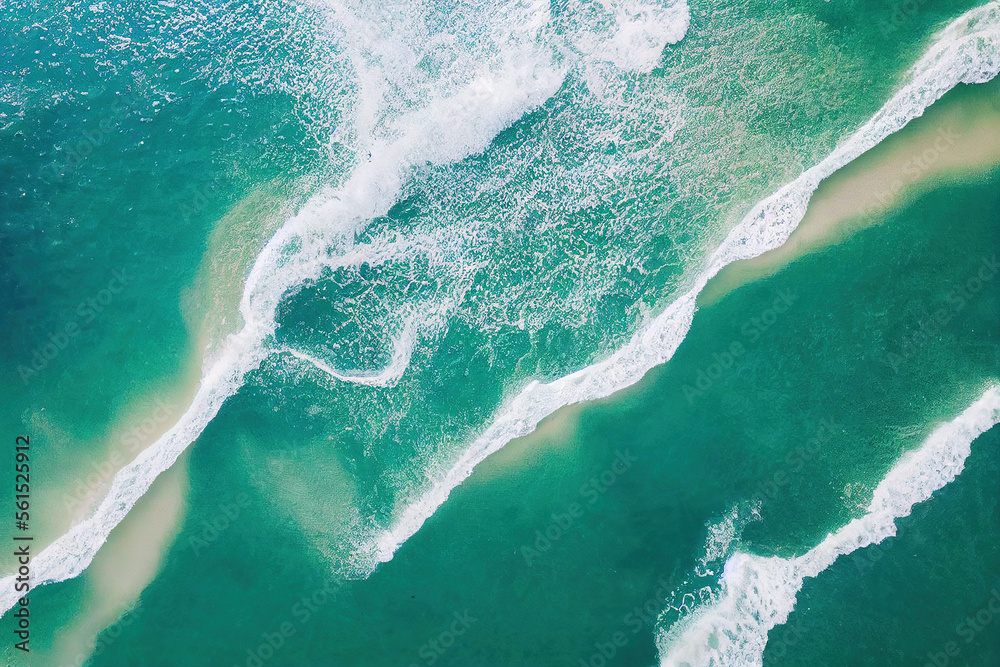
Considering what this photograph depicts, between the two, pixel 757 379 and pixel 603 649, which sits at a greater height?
pixel 757 379

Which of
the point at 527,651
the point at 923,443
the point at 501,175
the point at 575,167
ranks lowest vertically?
the point at 923,443

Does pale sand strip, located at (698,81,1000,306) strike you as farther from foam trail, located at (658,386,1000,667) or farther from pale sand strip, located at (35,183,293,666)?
pale sand strip, located at (35,183,293,666)

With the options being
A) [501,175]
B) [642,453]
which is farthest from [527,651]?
[501,175]

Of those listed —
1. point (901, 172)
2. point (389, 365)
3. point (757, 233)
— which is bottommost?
point (901, 172)

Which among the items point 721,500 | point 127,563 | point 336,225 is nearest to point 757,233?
point 721,500

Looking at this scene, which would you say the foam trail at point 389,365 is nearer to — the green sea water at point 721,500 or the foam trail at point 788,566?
the green sea water at point 721,500

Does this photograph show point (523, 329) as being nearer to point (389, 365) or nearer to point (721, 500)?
point (389, 365)

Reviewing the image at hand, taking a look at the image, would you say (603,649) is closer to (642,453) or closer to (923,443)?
(642,453)
